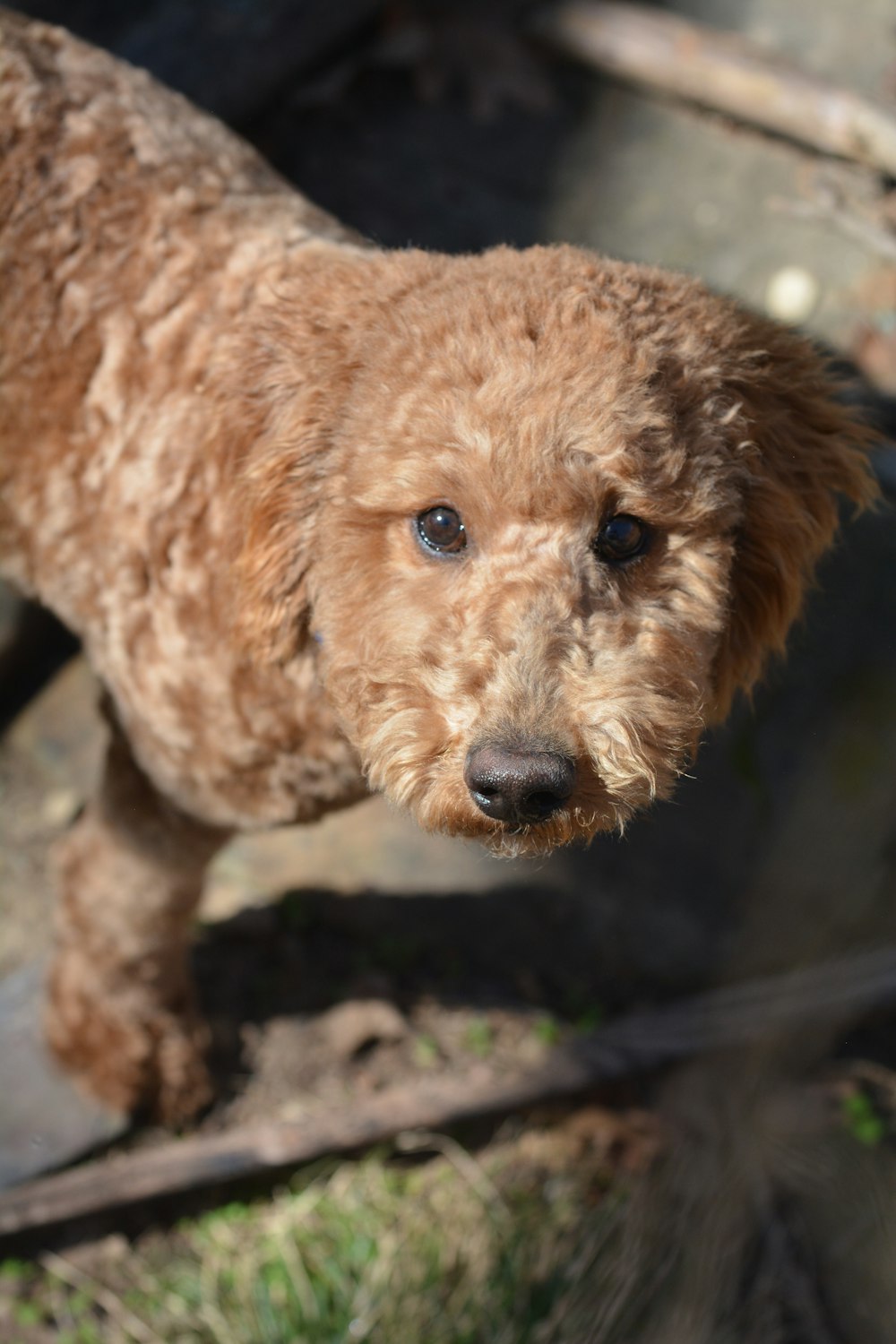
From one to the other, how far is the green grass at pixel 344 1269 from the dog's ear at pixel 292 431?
1.62 metres

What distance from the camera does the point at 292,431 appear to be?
1.93m

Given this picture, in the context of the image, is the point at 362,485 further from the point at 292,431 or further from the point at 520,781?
the point at 520,781

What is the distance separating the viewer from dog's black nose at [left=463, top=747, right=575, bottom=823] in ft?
5.32

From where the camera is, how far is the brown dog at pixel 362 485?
5.72ft

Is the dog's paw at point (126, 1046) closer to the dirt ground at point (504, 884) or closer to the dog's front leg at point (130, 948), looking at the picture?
the dog's front leg at point (130, 948)

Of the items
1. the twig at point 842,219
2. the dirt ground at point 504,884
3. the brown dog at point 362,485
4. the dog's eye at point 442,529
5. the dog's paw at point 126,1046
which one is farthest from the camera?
the twig at point 842,219

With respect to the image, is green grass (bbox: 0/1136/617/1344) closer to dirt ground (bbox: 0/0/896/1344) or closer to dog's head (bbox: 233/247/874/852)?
dirt ground (bbox: 0/0/896/1344)

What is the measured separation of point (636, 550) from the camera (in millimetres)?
1862

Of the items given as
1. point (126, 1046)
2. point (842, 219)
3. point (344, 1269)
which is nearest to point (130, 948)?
point (126, 1046)

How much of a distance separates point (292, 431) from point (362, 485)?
0.16m

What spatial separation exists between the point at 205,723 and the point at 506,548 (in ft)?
2.37

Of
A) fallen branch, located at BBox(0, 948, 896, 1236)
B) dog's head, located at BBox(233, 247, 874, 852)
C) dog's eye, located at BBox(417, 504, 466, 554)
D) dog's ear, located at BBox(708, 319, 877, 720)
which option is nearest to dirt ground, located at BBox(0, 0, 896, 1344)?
fallen branch, located at BBox(0, 948, 896, 1236)

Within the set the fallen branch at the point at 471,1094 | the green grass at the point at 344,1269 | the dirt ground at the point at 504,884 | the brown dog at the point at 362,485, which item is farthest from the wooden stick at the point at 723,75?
the green grass at the point at 344,1269

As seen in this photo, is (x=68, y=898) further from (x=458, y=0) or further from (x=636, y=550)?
(x=458, y=0)
